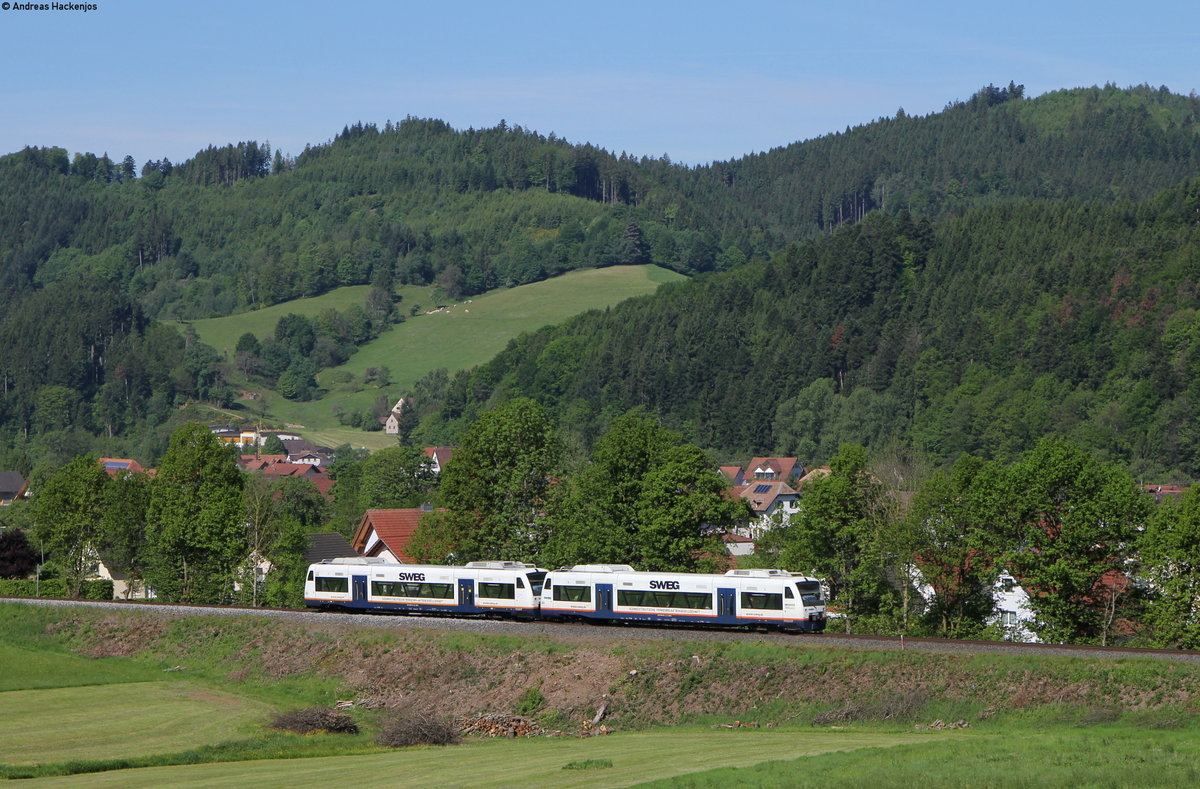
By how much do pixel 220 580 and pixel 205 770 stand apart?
42.8 m

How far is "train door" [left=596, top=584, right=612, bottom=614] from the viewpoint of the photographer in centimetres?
6369

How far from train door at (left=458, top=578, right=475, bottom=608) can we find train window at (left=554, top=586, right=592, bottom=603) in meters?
4.70

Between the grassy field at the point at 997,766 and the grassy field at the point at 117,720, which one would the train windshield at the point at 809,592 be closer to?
the grassy field at the point at 997,766

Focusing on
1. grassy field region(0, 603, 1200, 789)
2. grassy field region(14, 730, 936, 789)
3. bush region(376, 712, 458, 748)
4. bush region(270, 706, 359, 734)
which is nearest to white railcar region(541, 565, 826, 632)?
grassy field region(0, 603, 1200, 789)

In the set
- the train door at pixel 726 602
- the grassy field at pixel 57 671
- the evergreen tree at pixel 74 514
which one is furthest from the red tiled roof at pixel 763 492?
the train door at pixel 726 602

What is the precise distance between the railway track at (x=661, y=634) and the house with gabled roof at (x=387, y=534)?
19866 mm

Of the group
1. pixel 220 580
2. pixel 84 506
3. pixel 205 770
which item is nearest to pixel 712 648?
pixel 205 770

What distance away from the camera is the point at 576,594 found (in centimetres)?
6450

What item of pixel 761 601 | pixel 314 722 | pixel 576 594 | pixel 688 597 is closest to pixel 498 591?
pixel 576 594

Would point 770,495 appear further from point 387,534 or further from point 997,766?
point 997,766

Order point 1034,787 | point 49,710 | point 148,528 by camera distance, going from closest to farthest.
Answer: point 1034,787 < point 49,710 < point 148,528

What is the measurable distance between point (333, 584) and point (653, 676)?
2369cm

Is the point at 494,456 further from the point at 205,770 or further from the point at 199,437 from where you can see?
the point at 205,770

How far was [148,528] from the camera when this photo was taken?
89.2 meters
